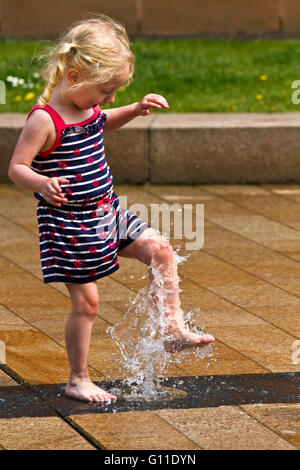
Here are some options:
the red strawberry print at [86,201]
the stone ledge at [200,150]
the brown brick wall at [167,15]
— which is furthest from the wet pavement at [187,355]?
the brown brick wall at [167,15]

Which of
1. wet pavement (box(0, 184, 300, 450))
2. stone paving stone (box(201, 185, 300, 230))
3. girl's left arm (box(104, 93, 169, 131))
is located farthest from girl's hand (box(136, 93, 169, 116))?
stone paving stone (box(201, 185, 300, 230))

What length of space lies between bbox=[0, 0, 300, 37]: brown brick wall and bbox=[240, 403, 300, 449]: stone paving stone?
7638mm

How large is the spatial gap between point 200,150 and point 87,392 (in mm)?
3280

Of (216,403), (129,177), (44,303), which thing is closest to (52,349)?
(44,303)

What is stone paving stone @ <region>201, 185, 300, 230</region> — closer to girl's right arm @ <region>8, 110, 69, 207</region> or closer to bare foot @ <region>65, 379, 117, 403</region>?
bare foot @ <region>65, 379, 117, 403</region>

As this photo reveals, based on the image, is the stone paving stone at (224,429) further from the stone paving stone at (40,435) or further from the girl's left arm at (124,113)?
the girl's left arm at (124,113)

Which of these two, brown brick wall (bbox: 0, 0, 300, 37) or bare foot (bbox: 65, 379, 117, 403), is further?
brown brick wall (bbox: 0, 0, 300, 37)

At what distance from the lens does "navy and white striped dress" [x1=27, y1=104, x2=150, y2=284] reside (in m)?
3.54

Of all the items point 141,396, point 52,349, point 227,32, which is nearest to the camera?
point 141,396

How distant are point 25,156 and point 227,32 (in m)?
7.59

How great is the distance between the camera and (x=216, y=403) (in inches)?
142


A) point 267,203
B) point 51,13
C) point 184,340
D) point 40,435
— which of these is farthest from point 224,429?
point 51,13

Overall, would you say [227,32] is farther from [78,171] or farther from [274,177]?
[78,171]
